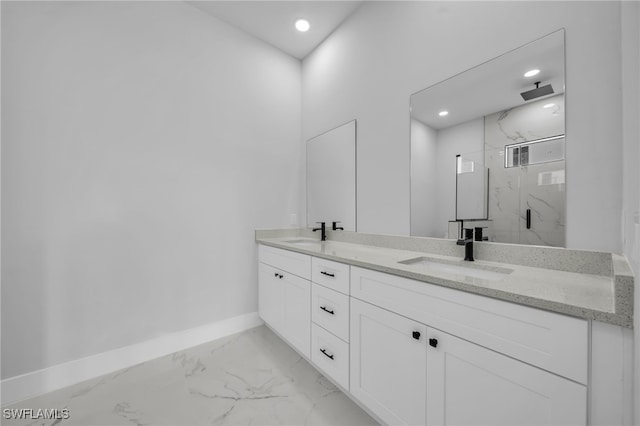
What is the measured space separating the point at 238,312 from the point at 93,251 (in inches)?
48.7

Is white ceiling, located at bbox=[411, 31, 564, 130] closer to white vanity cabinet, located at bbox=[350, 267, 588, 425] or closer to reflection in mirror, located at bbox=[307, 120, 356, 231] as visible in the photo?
reflection in mirror, located at bbox=[307, 120, 356, 231]

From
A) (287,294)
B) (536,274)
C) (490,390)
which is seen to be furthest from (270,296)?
(536,274)

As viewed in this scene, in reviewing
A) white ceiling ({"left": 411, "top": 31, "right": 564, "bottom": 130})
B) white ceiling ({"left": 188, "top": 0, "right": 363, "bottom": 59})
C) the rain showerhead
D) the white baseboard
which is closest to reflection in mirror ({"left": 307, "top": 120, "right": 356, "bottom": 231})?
white ceiling ({"left": 411, "top": 31, "right": 564, "bottom": 130})

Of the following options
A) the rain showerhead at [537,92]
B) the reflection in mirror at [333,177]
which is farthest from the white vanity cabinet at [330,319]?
the rain showerhead at [537,92]

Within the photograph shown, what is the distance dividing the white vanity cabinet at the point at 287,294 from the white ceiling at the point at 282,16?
81.3 inches

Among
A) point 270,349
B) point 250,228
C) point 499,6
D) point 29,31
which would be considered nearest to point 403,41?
point 499,6

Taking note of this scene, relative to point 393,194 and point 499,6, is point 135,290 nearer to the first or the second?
point 393,194

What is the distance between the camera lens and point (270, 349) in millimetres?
2082

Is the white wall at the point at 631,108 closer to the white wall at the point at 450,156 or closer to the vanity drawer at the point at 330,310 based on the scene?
the white wall at the point at 450,156

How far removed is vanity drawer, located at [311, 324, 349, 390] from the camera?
1.42 metres

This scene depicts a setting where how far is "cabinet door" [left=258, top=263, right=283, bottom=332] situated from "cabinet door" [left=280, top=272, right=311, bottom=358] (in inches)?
2.8

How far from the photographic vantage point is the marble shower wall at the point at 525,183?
119 centimetres

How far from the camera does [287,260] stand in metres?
1.97

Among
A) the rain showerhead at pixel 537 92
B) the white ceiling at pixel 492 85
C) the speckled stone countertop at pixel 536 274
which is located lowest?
the speckled stone countertop at pixel 536 274
